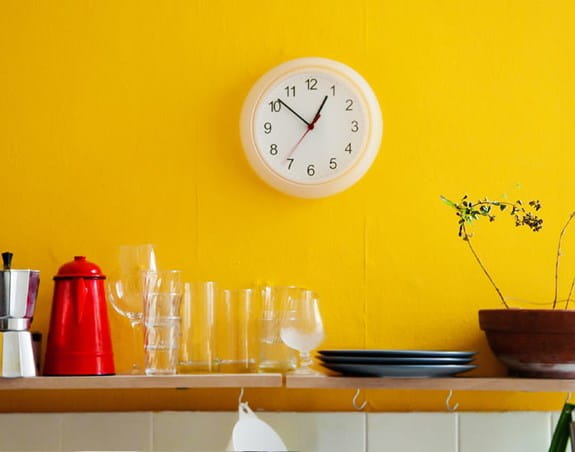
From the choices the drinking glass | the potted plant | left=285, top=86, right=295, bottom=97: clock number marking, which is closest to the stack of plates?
the potted plant

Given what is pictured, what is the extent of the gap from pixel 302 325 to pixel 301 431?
10.8 inches

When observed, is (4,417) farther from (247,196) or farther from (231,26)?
(231,26)

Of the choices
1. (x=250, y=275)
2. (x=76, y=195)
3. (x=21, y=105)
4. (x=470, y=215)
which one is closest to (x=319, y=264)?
(x=250, y=275)

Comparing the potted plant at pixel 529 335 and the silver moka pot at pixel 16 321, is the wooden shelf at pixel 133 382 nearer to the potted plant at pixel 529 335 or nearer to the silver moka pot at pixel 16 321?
the silver moka pot at pixel 16 321

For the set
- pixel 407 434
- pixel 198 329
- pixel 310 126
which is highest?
pixel 310 126

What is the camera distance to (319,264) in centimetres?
221

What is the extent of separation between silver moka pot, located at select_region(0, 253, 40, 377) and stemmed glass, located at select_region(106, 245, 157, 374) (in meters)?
0.17

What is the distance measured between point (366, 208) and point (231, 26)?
1.67ft

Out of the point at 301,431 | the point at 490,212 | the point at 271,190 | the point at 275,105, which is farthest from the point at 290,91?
the point at 301,431

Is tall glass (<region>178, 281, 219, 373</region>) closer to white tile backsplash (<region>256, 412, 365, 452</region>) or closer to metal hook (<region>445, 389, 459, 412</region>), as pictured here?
white tile backsplash (<region>256, 412, 365, 452</region>)

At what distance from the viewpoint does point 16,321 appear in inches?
77.4

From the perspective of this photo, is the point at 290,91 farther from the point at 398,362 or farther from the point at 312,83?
the point at 398,362

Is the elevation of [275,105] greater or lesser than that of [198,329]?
greater

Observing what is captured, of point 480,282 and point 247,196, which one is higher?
point 247,196
